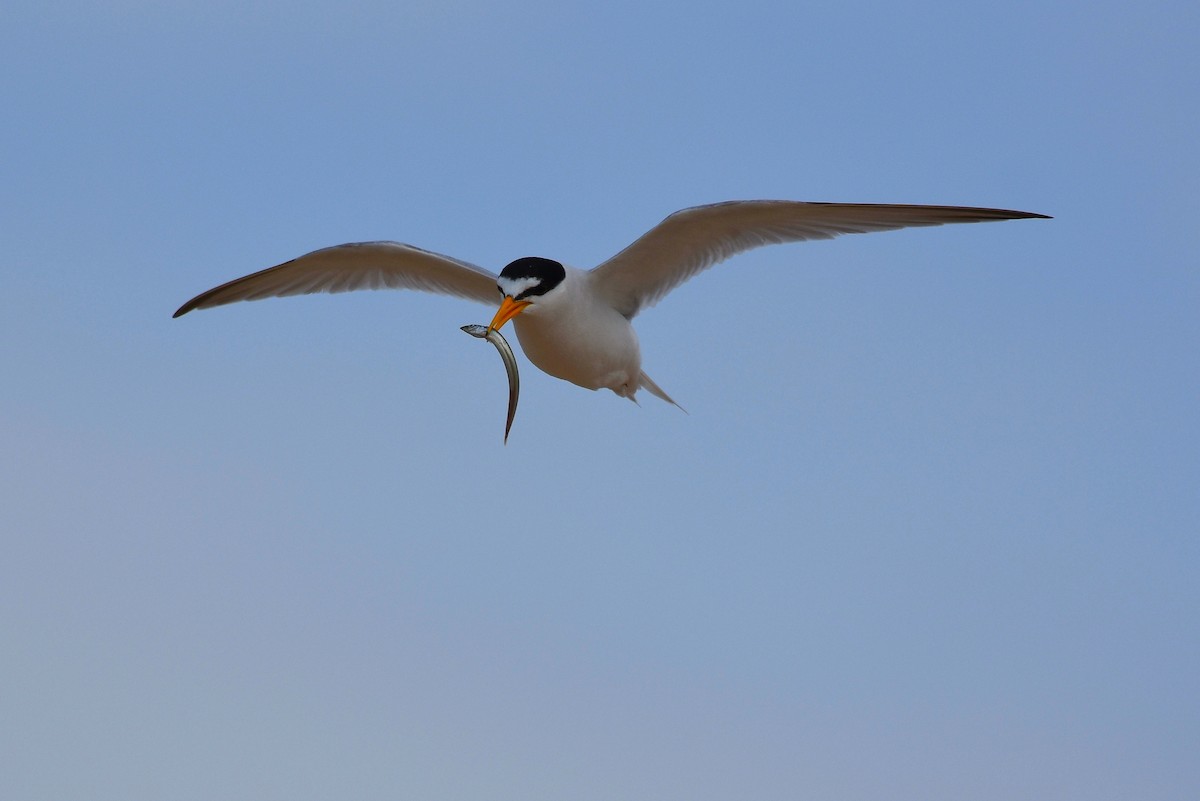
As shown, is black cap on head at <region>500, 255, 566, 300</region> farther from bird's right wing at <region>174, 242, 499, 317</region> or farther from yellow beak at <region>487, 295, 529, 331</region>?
bird's right wing at <region>174, 242, 499, 317</region>

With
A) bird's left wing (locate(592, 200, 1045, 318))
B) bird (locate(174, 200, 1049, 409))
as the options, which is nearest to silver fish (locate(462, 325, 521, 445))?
bird (locate(174, 200, 1049, 409))

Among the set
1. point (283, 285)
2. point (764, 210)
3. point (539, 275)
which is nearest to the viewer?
point (539, 275)

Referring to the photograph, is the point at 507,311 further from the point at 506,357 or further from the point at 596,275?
the point at 596,275

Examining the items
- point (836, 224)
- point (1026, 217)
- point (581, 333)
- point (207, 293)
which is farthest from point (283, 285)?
point (1026, 217)

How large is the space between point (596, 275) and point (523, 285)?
1089mm

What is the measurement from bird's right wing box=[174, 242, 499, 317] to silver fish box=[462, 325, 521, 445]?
1774mm

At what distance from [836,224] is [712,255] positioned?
0.86 m

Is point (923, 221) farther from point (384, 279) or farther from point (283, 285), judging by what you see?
point (283, 285)

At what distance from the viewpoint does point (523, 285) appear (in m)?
6.57

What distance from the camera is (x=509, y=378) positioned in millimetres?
6246

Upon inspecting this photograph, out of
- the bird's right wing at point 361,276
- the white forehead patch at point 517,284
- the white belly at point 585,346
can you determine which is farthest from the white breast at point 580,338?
the bird's right wing at point 361,276

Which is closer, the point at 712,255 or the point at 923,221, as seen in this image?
the point at 923,221

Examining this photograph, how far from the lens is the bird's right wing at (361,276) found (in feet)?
26.3

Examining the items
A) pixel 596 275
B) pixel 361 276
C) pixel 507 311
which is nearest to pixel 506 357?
pixel 507 311
